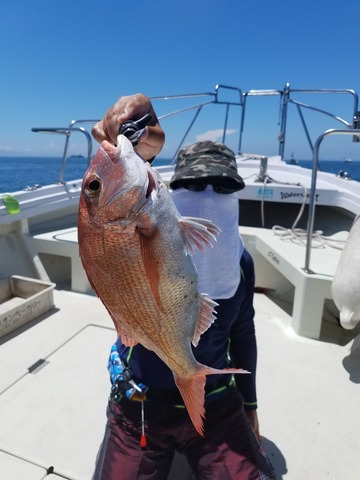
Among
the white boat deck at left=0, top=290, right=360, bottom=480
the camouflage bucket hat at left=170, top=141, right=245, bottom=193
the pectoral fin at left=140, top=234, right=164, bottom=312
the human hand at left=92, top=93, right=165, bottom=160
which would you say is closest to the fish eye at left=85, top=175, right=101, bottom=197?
the pectoral fin at left=140, top=234, right=164, bottom=312

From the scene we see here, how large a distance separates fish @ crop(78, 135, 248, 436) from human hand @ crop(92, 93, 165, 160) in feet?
0.94

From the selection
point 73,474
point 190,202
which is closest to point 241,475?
point 73,474

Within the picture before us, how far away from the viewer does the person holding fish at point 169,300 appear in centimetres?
83

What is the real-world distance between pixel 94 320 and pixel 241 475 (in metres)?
2.05

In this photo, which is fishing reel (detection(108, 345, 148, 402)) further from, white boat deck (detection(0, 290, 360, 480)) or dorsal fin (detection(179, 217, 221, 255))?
dorsal fin (detection(179, 217, 221, 255))

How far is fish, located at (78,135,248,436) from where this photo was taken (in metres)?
0.82

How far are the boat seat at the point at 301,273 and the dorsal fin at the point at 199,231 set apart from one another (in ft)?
7.24

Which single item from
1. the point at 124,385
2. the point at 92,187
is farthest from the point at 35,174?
the point at 92,187

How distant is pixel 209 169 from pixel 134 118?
30 cm

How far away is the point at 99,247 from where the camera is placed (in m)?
0.83

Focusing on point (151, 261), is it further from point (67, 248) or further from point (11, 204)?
point (11, 204)

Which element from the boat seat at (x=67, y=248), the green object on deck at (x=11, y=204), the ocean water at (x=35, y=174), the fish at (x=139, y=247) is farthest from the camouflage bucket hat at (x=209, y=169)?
the ocean water at (x=35, y=174)

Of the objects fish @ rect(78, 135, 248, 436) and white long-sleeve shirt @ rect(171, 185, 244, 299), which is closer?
fish @ rect(78, 135, 248, 436)

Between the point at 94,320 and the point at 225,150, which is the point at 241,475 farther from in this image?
the point at 94,320
